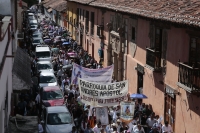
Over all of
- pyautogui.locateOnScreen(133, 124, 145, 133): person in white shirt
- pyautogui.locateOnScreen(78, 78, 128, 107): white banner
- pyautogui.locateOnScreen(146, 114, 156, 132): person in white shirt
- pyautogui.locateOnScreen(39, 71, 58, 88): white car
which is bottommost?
pyautogui.locateOnScreen(39, 71, 58, 88): white car

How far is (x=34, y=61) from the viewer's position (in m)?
33.7

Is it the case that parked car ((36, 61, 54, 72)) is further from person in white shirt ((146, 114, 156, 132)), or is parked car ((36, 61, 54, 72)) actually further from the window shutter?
person in white shirt ((146, 114, 156, 132))

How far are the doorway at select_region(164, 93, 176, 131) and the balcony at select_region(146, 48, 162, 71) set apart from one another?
1463mm

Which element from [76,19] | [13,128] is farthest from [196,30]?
[76,19]

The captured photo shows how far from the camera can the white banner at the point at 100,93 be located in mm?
17188

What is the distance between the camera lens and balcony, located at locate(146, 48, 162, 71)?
19.1 metres

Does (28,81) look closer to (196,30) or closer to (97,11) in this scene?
(196,30)

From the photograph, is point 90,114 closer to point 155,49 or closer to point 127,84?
point 127,84

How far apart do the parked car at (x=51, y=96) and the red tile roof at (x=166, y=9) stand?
5.65m

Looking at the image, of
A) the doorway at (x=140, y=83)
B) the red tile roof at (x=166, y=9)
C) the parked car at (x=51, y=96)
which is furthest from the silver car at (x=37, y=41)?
the doorway at (x=140, y=83)

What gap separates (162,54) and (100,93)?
12.0ft

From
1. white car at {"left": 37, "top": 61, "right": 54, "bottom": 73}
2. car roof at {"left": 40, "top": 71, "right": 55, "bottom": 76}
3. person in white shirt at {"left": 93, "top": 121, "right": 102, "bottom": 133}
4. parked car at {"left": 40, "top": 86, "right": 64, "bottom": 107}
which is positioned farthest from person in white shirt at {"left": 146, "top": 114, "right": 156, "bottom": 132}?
white car at {"left": 37, "top": 61, "right": 54, "bottom": 73}

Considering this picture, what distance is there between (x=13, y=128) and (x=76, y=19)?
33003 mm

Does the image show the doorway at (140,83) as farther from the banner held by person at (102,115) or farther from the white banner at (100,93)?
the banner held by person at (102,115)
